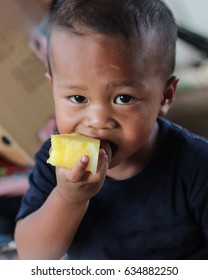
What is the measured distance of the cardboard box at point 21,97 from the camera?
2.20 ft

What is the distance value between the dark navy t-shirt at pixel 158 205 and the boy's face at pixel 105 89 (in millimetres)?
63

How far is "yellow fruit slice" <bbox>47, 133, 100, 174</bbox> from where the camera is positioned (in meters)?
0.38

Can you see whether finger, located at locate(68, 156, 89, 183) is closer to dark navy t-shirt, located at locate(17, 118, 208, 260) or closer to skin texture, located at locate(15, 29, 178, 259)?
skin texture, located at locate(15, 29, 178, 259)

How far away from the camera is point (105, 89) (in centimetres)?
39

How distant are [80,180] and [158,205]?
135 millimetres

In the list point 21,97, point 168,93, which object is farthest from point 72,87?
point 21,97

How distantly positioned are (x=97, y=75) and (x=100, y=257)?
24 cm

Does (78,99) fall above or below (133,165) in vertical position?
above

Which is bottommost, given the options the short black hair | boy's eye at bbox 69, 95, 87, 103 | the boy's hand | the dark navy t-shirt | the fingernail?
the dark navy t-shirt

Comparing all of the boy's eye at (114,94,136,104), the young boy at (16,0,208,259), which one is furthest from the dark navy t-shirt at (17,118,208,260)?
the boy's eye at (114,94,136,104)

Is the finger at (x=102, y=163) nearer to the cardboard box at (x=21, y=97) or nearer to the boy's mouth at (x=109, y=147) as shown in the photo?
the boy's mouth at (x=109, y=147)

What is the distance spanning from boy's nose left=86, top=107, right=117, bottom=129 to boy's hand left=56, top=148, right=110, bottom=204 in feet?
0.09

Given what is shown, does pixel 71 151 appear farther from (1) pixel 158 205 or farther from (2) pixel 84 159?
(1) pixel 158 205

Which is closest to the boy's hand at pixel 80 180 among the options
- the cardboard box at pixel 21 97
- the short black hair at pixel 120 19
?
the short black hair at pixel 120 19
